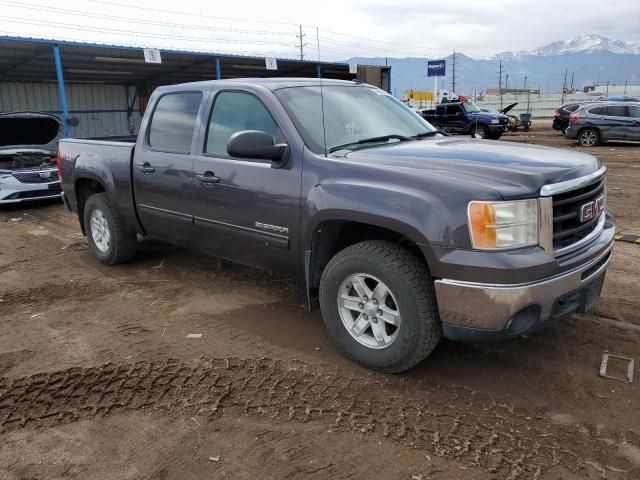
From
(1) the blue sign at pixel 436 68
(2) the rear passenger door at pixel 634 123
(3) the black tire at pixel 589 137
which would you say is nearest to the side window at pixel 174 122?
(3) the black tire at pixel 589 137

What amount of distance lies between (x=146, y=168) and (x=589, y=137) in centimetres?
1775

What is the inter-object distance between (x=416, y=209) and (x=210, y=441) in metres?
1.67

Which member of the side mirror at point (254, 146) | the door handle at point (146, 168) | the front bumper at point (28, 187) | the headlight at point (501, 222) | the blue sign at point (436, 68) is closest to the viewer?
the headlight at point (501, 222)

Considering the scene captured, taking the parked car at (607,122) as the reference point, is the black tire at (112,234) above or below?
below

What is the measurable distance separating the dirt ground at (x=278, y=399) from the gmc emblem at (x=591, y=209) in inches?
37.8

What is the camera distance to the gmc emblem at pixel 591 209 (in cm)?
325

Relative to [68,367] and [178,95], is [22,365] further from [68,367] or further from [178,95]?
[178,95]

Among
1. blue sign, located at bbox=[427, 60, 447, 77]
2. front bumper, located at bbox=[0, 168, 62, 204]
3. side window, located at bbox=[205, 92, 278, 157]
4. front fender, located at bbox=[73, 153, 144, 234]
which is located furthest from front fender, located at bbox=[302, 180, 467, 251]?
blue sign, located at bbox=[427, 60, 447, 77]

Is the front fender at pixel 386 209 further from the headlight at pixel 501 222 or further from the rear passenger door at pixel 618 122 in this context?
the rear passenger door at pixel 618 122

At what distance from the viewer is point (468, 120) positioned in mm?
22656

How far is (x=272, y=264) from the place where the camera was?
410cm

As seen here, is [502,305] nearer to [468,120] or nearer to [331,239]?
[331,239]

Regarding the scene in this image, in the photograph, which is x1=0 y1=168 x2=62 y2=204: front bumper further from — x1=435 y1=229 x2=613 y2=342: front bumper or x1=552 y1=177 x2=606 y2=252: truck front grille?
x1=552 y1=177 x2=606 y2=252: truck front grille

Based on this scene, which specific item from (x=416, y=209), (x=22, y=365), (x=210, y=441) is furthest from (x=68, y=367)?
(x=416, y=209)
